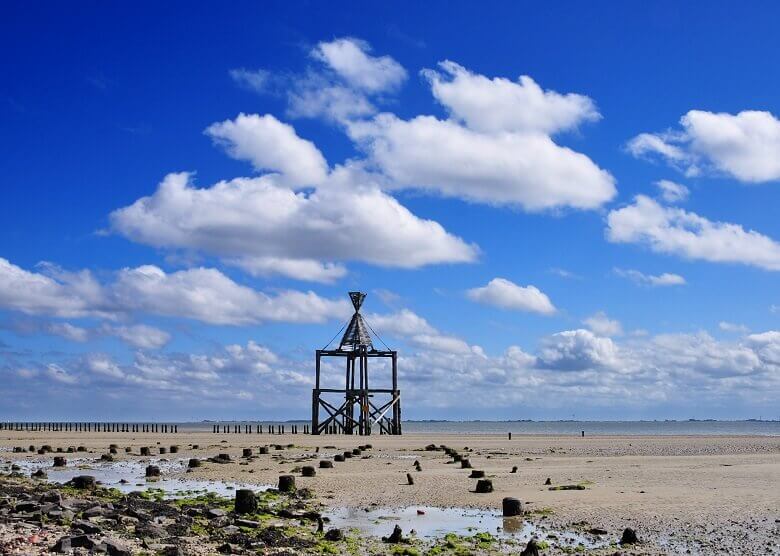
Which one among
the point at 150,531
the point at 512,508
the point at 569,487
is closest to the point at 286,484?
the point at 512,508

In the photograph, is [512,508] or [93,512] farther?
[512,508]

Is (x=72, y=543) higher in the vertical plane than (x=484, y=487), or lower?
higher

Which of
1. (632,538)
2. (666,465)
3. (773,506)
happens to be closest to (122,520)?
(632,538)

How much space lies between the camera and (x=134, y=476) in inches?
1062

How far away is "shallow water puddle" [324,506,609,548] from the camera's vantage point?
46.8ft

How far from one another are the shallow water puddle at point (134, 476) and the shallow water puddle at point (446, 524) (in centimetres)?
553

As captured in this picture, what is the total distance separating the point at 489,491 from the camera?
830 inches

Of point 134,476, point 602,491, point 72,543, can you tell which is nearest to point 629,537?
point 602,491

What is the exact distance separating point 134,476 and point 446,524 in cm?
→ 1474

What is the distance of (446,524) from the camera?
1596cm

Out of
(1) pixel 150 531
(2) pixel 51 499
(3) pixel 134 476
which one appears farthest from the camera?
(3) pixel 134 476

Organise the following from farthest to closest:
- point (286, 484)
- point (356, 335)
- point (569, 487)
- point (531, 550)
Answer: point (356, 335) → point (569, 487) → point (286, 484) → point (531, 550)

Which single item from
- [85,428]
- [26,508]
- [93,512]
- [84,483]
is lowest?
[85,428]

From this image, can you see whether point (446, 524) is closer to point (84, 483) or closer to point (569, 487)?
point (569, 487)
